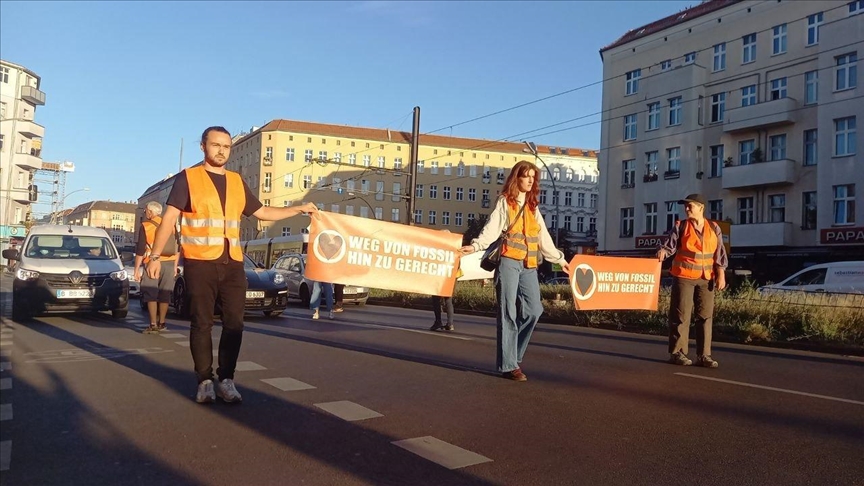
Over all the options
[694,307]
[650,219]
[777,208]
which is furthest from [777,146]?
[694,307]

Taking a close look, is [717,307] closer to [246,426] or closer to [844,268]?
[844,268]

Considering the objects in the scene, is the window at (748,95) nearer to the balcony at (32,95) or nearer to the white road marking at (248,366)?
the white road marking at (248,366)

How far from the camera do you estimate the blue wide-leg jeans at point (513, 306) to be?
22.5 feet

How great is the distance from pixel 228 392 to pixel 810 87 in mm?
39579

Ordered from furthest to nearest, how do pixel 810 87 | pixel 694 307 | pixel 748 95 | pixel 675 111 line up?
pixel 675 111
pixel 748 95
pixel 810 87
pixel 694 307

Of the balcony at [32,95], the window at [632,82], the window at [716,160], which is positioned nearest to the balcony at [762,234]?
the window at [716,160]

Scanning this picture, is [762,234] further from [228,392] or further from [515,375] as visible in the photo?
[228,392]

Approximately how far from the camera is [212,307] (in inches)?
223

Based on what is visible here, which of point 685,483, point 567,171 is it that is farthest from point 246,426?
point 567,171

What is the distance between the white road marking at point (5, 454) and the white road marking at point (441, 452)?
7.07 feet

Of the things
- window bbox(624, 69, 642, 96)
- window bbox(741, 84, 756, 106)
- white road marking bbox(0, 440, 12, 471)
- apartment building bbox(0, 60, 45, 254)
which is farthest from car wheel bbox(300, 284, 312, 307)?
apartment building bbox(0, 60, 45, 254)

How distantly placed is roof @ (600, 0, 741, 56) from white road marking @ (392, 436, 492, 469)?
43803mm

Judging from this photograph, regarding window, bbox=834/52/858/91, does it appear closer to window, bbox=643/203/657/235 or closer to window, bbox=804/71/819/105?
window, bbox=804/71/819/105

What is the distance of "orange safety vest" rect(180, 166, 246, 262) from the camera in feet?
18.2
